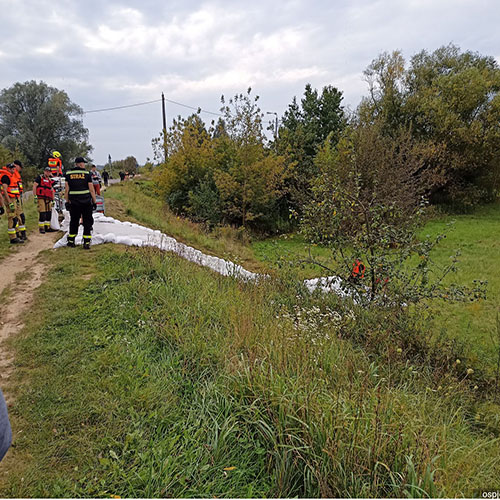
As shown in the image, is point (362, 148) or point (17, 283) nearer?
point (17, 283)

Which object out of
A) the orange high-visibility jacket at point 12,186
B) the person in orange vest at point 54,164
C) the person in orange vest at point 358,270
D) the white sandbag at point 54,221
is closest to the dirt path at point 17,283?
the white sandbag at point 54,221

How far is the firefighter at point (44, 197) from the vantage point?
30.5ft

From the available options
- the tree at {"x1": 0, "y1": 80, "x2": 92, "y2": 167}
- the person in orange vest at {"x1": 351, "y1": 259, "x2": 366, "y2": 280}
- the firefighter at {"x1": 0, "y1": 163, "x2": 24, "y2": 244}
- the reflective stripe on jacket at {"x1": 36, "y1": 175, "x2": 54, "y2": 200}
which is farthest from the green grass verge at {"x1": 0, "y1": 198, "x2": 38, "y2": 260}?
the tree at {"x1": 0, "y1": 80, "x2": 92, "y2": 167}

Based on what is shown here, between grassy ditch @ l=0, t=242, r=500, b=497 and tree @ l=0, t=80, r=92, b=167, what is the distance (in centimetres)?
3961

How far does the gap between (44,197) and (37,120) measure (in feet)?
116

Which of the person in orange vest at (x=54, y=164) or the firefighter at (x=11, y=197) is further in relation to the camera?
the person in orange vest at (x=54, y=164)

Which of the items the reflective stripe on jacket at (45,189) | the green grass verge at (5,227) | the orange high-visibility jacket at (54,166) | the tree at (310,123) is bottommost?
the green grass verge at (5,227)

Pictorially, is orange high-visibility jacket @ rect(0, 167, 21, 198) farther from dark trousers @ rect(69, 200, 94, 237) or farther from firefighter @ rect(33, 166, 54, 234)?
dark trousers @ rect(69, 200, 94, 237)

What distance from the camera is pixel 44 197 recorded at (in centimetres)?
945

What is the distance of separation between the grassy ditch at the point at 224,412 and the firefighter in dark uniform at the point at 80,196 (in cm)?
325

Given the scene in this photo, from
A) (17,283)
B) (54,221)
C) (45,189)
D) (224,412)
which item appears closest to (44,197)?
(45,189)

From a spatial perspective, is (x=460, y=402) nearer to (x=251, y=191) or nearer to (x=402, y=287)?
(x=402, y=287)

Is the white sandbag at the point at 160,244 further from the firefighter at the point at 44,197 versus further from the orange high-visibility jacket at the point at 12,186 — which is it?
the orange high-visibility jacket at the point at 12,186

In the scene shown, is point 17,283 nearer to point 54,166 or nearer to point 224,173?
point 54,166
